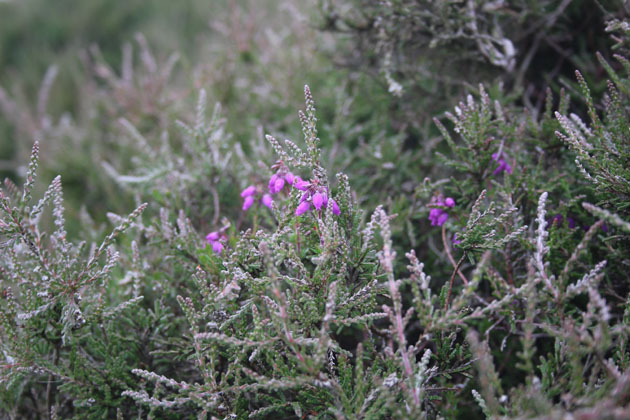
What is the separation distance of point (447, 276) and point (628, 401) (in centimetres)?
73

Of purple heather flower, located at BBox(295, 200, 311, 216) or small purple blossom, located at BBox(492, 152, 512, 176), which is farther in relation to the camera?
small purple blossom, located at BBox(492, 152, 512, 176)

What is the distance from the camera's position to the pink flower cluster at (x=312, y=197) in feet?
3.77

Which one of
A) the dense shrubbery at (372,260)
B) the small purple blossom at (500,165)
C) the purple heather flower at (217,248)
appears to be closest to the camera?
the dense shrubbery at (372,260)

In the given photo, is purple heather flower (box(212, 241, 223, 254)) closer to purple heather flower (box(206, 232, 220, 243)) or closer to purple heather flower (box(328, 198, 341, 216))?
purple heather flower (box(206, 232, 220, 243))

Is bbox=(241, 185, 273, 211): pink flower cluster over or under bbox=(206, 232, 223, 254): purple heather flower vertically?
over

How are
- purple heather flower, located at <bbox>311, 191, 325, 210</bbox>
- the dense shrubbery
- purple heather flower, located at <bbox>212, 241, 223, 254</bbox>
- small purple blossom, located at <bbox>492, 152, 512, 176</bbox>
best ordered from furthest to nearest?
small purple blossom, located at <bbox>492, 152, 512, 176</bbox> < purple heather flower, located at <bbox>212, 241, 223, 254</bbox> < purple heather flower, located at <bbox>311, 191, 325, 210</bbox> < the dense shrubbery

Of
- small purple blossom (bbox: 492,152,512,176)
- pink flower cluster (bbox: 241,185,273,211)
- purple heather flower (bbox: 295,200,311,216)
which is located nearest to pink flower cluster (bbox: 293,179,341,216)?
purple heather flower (bbox: 295,200,311,216)

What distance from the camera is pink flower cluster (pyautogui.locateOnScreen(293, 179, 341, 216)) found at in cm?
115

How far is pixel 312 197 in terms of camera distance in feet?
3.82

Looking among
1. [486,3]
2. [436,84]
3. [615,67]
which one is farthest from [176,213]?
[615,67]

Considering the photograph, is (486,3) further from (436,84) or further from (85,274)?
(85,274)

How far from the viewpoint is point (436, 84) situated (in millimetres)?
2041

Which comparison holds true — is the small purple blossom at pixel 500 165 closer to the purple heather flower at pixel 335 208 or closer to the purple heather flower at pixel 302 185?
the purple heather flower at pixel 335 208

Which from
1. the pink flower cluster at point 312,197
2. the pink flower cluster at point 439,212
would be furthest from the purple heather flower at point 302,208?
the pink flower cluster at point 439,212
